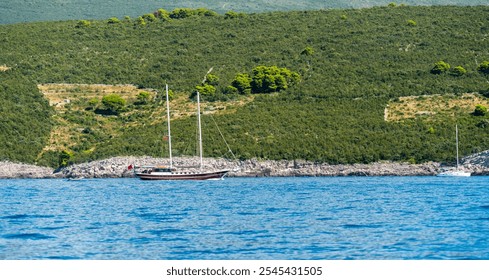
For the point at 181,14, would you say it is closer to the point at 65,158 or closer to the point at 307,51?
the point at 307,51

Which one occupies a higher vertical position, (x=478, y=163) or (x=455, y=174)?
(x=478, y=163)

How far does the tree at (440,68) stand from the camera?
347ft

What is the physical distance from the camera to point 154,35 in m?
133

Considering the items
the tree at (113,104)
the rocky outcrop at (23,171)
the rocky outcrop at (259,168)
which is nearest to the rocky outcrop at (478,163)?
the rocky outcrop at (259,168)

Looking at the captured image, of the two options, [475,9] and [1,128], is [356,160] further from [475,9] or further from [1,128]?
[475,9]

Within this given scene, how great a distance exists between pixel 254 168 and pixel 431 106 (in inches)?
965

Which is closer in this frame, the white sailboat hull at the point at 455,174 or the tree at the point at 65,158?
the white sailboat hull at the point at 455,174

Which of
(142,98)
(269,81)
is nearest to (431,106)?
(269,81)

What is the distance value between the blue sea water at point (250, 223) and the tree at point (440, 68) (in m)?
48.2

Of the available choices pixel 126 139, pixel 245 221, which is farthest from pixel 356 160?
pixel 245 221

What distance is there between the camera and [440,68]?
347 ft

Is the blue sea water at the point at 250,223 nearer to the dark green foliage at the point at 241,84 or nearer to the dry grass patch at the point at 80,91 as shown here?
the dark green foliage at the point at 241,84

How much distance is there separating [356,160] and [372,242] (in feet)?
173

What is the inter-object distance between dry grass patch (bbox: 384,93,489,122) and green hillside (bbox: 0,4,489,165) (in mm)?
439
